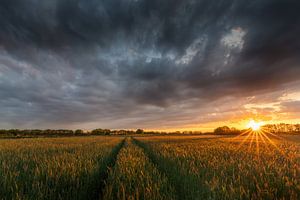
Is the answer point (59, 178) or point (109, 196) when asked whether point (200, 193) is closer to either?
point (109, 196)

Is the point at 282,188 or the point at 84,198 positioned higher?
the point at 282,188

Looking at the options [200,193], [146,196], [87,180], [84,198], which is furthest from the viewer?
[87,180]

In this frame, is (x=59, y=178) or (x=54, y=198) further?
(x=59, y=178)

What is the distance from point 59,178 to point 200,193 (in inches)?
105

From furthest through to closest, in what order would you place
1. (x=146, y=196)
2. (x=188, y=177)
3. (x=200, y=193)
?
(x=188, y=177)
(x=200, y=193)
(x=146, y=196)

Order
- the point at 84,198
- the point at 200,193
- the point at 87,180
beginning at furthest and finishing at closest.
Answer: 1. the point at 87,180
2. the point at 84,198
3. the point at 200,193

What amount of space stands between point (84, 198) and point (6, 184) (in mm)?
1445

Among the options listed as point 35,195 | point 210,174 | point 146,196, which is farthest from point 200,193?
point 35,195

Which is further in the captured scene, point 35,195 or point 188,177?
point 188,177

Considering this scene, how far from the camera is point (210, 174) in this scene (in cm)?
356

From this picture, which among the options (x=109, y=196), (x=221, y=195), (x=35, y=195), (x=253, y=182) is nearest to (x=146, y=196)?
(x=109, y=196)

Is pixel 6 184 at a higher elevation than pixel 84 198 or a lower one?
higher

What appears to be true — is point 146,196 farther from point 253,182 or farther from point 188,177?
point 253,182

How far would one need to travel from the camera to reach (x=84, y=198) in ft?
8.91
